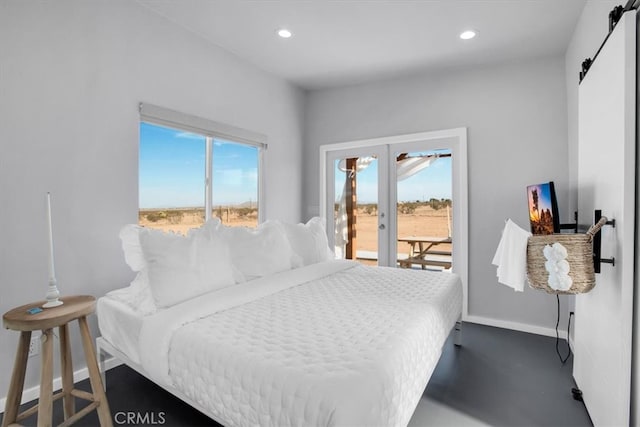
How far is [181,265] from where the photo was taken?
6.77 feet

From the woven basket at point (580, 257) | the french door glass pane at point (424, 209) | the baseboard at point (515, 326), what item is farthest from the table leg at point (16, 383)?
the baseboard at point (515, 326)

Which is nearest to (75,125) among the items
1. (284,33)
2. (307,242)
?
(284,33)

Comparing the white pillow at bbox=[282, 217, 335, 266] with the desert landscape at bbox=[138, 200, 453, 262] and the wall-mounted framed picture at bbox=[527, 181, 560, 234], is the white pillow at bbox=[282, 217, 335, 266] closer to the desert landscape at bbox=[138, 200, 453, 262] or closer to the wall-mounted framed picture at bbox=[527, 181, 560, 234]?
the desert landscape at bbox=[138, 200, 453, 262]

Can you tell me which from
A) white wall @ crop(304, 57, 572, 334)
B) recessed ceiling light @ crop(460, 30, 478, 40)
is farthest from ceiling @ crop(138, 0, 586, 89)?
white wall @ crop(304, 57, 572, 334)

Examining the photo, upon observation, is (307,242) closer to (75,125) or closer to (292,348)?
(292,348)

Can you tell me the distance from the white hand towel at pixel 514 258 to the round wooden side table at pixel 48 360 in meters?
2.21

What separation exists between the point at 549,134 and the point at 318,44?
2.42 m

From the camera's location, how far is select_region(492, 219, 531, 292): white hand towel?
181cm

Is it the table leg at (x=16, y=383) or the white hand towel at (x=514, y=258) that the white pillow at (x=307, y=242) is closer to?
the white hand towel at (x=514, y=258)

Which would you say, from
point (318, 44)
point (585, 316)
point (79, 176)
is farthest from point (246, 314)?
point (318, 44)

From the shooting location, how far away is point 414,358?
59.1 inches

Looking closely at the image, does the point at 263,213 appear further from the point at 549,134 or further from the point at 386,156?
the point at 549,134

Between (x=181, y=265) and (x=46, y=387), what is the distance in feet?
2.66

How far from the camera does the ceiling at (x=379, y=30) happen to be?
8.68 feet
